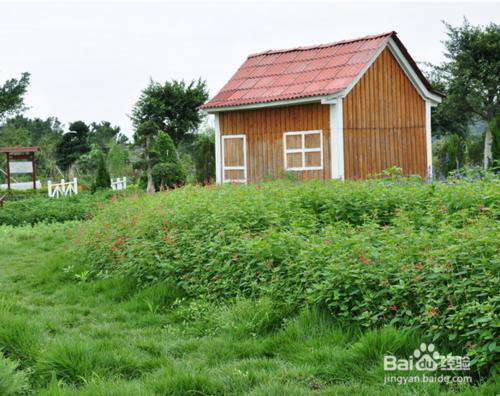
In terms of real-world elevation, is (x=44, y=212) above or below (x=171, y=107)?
below

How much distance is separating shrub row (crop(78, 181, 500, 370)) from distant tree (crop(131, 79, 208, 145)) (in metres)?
36.3

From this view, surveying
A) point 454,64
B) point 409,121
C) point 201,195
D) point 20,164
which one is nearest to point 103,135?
point 20,164

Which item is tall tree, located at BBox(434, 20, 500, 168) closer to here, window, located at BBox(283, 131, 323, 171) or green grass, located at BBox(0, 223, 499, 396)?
window, located at BBox(283, 131, 323, 171)

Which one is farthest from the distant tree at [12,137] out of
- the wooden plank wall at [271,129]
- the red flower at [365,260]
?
the red flower at [365,260]

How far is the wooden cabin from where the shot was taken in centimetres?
2022

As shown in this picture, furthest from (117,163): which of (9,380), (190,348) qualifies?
(9,380)

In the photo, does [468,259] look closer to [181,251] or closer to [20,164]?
[181,251]

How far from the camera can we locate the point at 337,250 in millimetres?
6449

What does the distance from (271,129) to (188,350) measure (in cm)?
1585

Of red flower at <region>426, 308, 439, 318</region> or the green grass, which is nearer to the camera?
the green grass

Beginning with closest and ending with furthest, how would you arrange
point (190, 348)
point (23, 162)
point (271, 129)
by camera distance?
1. point (190, 348)
2. point (271, 129)
3. point (23, 162)

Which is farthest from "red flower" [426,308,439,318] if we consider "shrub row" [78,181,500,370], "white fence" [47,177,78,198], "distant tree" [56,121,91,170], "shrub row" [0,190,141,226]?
"distant tree" [56,121,91,170]

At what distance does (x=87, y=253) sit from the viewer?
10.3 meters

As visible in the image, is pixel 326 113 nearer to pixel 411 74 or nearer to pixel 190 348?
pixel 411 74
